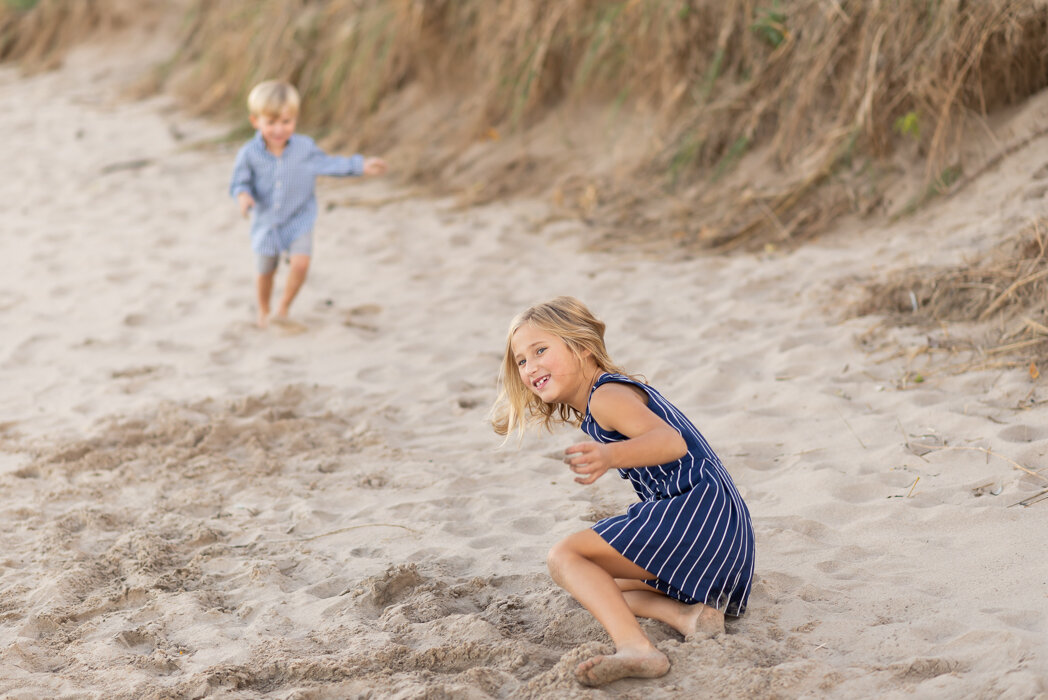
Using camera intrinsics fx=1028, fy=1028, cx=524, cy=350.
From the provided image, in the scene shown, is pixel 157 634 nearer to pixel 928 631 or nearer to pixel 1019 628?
pixel 928 631

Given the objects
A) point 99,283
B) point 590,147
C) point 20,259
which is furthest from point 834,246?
point 20,259

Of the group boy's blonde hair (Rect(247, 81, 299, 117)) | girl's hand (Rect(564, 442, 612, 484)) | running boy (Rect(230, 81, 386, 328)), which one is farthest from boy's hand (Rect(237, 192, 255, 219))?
girl's hand (Rect(564, 442, 612, 484))

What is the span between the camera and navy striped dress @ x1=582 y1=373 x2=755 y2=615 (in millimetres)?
2383

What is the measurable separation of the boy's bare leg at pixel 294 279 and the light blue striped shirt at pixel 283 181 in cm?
12

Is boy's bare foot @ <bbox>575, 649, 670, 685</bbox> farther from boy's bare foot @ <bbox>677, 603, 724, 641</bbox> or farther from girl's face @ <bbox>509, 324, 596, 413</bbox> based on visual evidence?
girl's face @ <bbox>509, 324, 596, 413</bbox>

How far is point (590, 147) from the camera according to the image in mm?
7098

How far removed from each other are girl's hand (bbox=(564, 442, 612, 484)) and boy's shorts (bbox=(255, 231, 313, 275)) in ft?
11.4

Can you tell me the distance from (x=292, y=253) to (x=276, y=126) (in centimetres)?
65

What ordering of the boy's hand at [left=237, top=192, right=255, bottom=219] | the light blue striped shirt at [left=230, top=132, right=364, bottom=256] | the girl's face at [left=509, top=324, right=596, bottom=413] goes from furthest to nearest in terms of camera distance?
the light blue striped shirt at [left=230, top=132, right=364, bottom=256] → the boy's hand at [left=237, top=192, right=255, bottom=219] → the girl's face at [left=509, top=324, right=596, bottom=413]

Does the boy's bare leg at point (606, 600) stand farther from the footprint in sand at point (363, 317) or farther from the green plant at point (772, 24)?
the green plant at point (772, 24)

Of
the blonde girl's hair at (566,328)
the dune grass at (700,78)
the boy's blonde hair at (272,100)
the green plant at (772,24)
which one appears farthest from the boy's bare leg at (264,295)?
the green plant at (772,24)

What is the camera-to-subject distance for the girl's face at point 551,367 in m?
2.54

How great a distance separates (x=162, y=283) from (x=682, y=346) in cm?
320

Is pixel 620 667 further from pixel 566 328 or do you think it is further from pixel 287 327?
pixel 287 327
